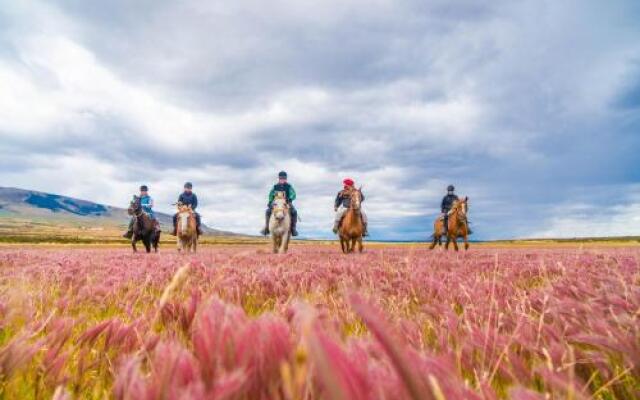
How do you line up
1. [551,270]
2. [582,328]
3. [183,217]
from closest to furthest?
[582,328], [551,270], [183,217]

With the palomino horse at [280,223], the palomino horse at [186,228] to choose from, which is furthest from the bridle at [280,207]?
the palomino horse at [186,228]

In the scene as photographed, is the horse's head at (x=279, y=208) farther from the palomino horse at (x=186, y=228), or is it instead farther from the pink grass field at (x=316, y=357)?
the pink grass field at (x=316, y=357)

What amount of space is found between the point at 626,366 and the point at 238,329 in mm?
1414

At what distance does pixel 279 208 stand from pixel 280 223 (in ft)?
3.27

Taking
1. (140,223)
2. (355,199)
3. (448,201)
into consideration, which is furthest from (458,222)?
(140,223)

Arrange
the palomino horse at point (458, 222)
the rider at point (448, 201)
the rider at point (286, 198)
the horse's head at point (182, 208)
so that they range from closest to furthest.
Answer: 1. the rider at point (286, 198)
2. the horse's head at point (182, 208)
3. the palomino horse at point (458, 222)
4. the rider at point (448, 201)

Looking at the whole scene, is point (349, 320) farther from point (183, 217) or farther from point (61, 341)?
point (183, 217)

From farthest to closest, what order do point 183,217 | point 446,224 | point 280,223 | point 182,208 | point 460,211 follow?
1. point 446,224
2. point 460,211
3. point 182,208
4. point 183,217
5. point 280,223

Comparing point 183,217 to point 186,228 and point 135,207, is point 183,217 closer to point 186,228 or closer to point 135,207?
point 186,228

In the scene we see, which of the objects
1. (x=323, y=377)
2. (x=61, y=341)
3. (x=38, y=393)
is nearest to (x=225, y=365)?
(x=323, y=377)

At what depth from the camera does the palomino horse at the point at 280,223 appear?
72.9ft

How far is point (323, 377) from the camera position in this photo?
48 centimetres

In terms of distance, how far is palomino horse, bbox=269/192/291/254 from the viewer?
875 inches

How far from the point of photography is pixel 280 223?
75.2 feet
